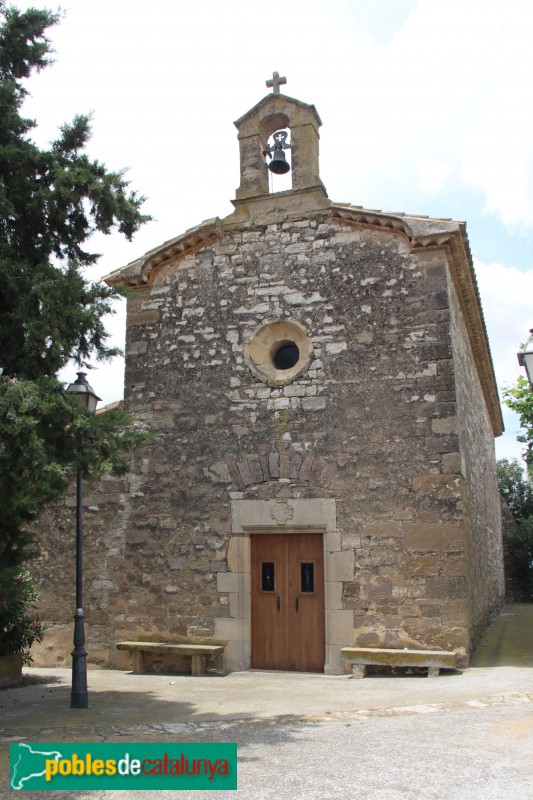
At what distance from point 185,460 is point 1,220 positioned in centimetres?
415

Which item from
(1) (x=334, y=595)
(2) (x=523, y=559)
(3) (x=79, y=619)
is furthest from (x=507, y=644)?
(2) (x=523, y=559)

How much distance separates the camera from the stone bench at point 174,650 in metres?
8.94

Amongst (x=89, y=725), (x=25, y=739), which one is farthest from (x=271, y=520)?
(x=25, y=739)

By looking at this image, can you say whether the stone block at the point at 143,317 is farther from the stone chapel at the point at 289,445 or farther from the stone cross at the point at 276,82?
the stone cross at the point at 276,82

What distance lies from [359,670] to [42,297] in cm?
557

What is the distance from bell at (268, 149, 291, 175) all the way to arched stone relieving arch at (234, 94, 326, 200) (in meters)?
0.15

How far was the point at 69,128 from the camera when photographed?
726cm

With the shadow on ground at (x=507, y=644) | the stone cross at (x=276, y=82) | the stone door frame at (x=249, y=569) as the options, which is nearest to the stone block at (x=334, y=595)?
the stone door frame at (x=249, y=569)

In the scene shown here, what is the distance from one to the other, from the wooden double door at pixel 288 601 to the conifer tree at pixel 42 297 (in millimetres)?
3108

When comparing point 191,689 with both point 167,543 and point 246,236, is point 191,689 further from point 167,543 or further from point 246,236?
point 246,236

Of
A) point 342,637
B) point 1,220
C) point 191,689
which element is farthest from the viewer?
point 342,637

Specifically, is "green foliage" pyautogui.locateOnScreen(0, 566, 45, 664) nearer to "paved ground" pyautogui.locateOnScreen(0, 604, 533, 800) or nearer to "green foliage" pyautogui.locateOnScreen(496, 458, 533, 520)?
"paved ground" pyautogui.locateOnScreen(0, 604, 533, 800)

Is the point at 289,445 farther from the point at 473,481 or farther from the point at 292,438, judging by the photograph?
the point at 473,481

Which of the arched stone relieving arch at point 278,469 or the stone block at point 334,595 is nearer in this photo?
the stone block at point 334,595
